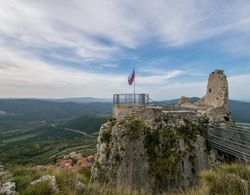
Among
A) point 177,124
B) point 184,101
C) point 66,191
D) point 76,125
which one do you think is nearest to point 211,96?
point 184,101

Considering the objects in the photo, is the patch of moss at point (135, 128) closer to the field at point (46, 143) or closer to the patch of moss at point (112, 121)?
the patch of moss at point (112, 121)

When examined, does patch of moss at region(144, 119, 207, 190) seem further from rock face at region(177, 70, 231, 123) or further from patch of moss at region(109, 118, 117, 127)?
rock face at region(177, 70, 231, 123)

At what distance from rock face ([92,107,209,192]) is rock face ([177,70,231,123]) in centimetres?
292

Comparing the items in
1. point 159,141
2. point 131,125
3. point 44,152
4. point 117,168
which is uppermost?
point 131,125

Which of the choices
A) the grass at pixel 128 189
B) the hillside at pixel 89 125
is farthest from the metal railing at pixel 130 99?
the hillside at pixel 89 125

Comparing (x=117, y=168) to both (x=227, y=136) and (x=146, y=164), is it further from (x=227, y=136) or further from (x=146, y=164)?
(x=227, y=136)

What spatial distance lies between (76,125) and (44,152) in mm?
91841

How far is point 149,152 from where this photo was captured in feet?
47.0

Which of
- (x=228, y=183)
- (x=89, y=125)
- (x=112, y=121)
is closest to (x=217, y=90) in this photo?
(x=112, y=121)

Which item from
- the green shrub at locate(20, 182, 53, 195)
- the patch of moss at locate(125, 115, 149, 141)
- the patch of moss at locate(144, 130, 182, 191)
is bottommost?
the patch of moss at locate(144, 130, 182, 191)

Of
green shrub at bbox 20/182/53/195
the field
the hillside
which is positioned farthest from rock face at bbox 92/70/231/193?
the hillside

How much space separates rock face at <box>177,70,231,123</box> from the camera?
57.7 ft

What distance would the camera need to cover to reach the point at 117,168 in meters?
13.9

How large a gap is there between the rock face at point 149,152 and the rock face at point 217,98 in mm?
2921
